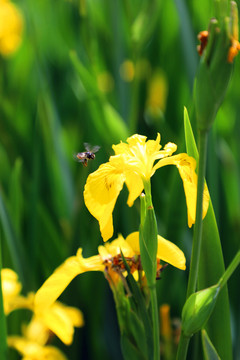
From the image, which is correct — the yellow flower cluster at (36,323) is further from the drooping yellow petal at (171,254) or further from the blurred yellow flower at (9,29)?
the blurred yellow flower at (9,29)

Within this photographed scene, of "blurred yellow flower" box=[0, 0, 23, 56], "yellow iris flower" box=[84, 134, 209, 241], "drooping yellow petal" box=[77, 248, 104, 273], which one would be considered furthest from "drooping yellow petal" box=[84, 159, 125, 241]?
"blurred yellow flower" box=[0, 0, 23, 56]

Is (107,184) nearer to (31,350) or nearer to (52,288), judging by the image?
(52,288)

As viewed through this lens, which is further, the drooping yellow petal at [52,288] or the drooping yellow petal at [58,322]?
the drooping yellow petal at [58,322]

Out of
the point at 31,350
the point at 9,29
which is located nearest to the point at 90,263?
the point at 31,350

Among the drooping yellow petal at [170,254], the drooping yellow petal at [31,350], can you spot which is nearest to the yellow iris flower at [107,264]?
the drooping yellow petal at [170,254]

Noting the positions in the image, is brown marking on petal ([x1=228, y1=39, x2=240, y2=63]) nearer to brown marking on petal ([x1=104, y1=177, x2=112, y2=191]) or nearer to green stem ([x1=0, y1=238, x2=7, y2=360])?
brown marking on petal ([x1=104, y1=177, x2=112, y2=191])

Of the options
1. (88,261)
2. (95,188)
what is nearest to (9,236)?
(88,261)
